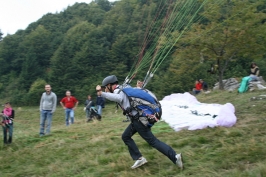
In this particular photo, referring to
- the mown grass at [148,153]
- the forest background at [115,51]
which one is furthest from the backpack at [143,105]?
the forest background at [115,51]

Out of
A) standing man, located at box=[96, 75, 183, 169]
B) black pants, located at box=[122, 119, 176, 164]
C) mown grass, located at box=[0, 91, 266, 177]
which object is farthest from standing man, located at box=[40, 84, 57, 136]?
black pants, located at box=[122, 119, 176, 164]

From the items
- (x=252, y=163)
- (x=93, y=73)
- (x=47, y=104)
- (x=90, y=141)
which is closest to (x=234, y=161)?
(x=252, y=163)

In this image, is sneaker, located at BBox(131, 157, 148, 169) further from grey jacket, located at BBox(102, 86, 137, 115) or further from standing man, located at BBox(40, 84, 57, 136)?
standing man, located at BBox(40, 84, 57, 136)

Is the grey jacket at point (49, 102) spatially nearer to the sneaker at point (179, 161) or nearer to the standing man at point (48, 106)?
the standing man at point (48, 106)

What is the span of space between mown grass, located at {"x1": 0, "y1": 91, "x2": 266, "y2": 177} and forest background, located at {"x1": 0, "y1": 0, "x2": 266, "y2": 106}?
34.3 feet

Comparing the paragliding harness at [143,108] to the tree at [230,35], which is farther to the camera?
the tree at [230,35]

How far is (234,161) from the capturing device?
14.6ft

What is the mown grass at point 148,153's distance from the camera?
4.45 metres

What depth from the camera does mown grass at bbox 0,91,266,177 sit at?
14.6ft

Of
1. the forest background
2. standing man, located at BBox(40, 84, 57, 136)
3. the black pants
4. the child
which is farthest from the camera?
the forest background

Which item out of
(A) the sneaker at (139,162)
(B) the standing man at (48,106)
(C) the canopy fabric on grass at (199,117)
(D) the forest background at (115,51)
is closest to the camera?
(A) the sneaker at (139,162)

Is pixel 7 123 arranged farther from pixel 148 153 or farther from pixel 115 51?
pixel 115 51

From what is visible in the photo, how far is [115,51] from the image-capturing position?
5497 centimetres

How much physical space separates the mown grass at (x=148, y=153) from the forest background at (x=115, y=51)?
1046 centimetres
